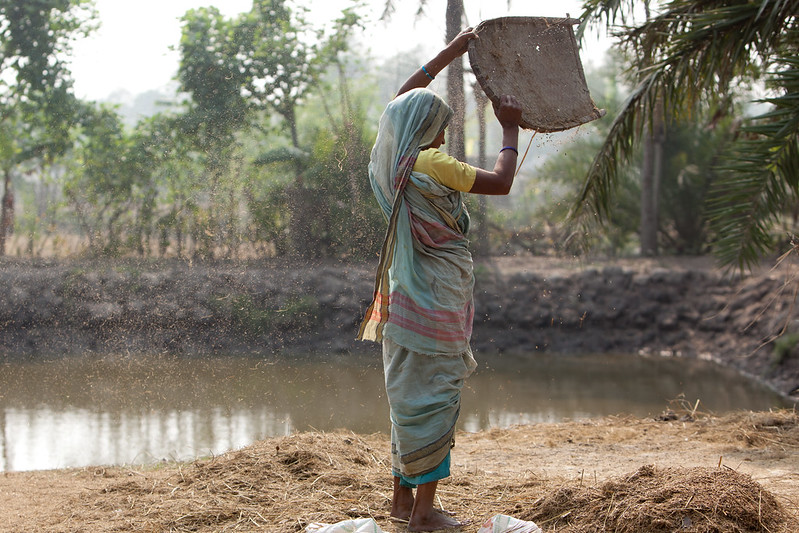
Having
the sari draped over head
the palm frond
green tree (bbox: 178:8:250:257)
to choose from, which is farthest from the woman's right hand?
green tree (bbox: 178:8:250:257)

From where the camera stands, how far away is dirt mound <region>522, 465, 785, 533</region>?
275cm

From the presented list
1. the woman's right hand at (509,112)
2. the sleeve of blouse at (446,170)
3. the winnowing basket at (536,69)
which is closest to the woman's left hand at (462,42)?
the winnowing basket at (536,69)

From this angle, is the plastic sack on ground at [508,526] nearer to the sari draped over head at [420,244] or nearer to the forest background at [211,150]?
the sari draped over head at [420,244]

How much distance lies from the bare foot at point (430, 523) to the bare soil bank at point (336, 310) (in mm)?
6552

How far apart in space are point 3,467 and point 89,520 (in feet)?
7.77

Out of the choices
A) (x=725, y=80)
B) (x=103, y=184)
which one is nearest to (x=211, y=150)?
(x=103, y=184)

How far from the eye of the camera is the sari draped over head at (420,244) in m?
2.97

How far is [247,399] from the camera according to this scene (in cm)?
734

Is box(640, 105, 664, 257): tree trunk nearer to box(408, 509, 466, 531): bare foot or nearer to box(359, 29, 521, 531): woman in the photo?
box(359, 29, 521, 531): woman

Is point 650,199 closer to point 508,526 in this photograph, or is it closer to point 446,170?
point 446,170

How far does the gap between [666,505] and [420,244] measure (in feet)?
4.28

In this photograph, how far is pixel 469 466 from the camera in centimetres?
446

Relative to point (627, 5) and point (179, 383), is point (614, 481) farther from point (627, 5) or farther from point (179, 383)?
point (179, 383)

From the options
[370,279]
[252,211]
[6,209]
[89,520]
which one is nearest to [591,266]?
[370,279]
